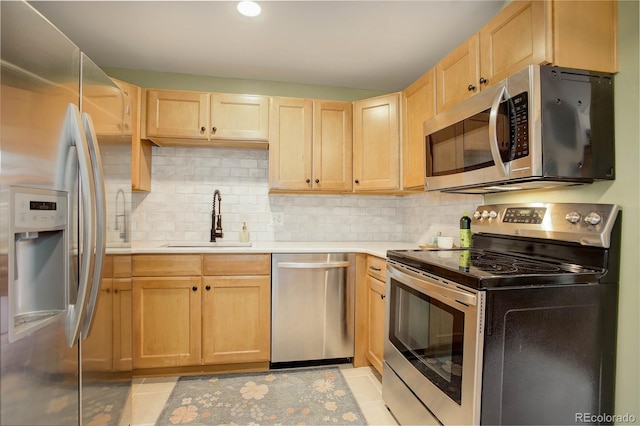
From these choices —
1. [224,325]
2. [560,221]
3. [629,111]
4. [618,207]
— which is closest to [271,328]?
[224,325]

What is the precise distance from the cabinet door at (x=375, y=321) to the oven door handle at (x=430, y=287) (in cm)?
40

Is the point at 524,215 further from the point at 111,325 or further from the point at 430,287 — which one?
the point at 111,325

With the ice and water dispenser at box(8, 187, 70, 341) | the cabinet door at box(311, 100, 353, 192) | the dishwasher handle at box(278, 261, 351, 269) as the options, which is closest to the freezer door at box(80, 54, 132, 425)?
the ice and water dispenser at box(8, 187, 70, 341)

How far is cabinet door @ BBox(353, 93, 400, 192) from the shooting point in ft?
8.54

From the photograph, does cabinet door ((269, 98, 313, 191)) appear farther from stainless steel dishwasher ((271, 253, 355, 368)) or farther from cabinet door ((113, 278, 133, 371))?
cabinet door ((113, 278, 133, 371))

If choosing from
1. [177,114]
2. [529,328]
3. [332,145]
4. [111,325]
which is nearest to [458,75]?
[332,145]

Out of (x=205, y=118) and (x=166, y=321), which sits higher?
(x=205, y=118)

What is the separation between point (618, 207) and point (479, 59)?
38.0 inches

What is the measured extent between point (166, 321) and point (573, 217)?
7.97 ft

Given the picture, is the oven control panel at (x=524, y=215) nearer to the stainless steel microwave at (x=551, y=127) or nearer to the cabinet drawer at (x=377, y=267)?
the stainless steel microwave at (x=551, y=127)

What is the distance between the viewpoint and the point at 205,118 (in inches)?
102

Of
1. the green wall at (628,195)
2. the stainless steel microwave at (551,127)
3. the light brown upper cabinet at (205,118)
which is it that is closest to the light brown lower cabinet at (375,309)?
the stainless steel microwave at (551,127)

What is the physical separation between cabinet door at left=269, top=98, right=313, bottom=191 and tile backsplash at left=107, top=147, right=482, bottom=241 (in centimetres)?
31

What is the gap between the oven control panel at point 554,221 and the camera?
4.24 feet
